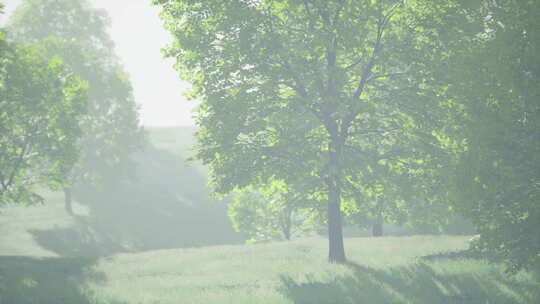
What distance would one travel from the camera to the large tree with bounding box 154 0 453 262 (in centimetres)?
1548

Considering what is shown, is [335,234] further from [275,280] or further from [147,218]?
[147,218]

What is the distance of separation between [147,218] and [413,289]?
40.2 meters

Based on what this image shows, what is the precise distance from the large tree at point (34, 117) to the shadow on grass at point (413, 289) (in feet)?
55.2

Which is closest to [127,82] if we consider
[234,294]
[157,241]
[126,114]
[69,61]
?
[126,114]

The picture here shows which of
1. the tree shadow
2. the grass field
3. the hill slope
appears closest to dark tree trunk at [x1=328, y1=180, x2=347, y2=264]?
the grass field

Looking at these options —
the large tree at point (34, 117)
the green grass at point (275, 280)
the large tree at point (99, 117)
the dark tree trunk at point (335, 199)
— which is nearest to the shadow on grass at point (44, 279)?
the green grass at point (275, 280)

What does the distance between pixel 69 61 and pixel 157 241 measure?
19396 mm

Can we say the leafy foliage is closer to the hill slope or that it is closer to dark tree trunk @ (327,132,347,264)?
dark tree trunk @ (327,132,347,264)

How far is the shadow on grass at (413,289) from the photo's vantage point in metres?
11.8

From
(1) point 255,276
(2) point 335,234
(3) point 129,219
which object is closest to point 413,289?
(2) point 335,234

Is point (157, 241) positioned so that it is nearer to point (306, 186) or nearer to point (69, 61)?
point (69, 61)

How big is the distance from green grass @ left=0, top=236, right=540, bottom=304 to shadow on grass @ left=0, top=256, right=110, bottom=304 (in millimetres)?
28

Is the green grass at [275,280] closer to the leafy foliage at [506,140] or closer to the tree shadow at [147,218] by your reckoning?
the leafy foliage at [506,140]

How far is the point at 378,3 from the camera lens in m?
15.5
